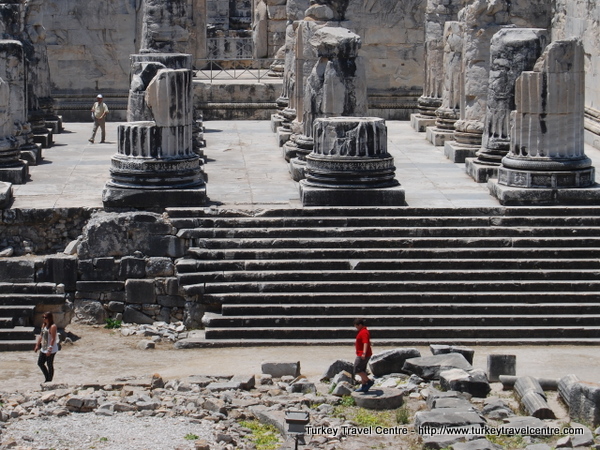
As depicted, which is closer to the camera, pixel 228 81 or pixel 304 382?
pixel 304 382

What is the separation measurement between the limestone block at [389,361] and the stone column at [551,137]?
14.6 feet

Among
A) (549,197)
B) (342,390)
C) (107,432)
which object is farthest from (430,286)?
(107,432)

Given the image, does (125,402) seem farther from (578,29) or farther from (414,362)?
(578,29)

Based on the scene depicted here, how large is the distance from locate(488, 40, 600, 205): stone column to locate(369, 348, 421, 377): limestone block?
14.6 feet

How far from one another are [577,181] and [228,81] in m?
14.1

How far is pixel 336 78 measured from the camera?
2116cm

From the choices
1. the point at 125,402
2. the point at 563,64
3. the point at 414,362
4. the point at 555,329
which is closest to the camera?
the point at 125,402

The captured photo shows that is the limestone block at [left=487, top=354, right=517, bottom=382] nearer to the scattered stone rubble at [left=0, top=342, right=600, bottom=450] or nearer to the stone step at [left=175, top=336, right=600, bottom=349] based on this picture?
the scattered stone rubble at [left=0, top=342, right=600, bottom=450]

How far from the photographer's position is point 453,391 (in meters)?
14.5

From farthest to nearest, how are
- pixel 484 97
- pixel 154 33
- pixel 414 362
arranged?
pixel 154 33
pixel 484 97
pixel 414 362

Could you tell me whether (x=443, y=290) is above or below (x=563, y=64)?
below

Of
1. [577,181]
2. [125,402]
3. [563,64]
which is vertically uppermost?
[563,64]

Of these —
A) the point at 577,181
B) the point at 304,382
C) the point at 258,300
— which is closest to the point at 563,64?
the point at 577,181

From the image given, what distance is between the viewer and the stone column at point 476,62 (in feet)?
77.2
